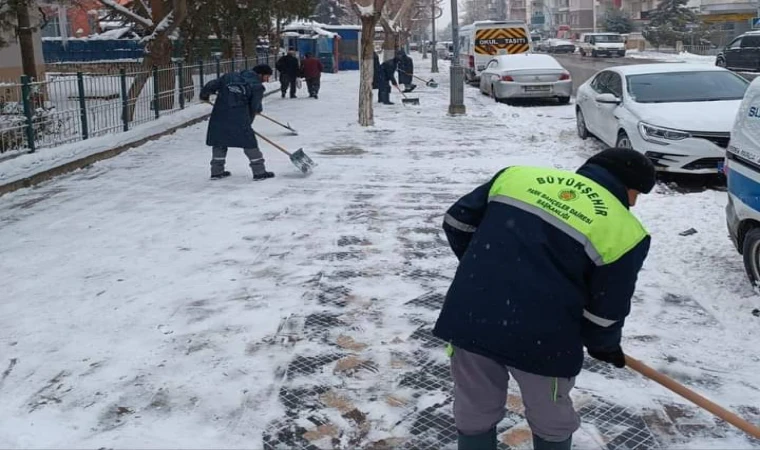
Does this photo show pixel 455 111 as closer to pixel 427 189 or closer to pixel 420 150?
pixel 420 150

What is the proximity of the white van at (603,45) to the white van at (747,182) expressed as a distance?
47907 mm

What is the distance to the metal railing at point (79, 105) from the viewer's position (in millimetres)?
9898

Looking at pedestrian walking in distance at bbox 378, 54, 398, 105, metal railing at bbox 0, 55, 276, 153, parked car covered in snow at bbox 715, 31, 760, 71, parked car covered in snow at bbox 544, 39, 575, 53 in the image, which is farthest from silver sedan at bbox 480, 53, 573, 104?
parked car covered in snow at bbox 544, 39, 575, 53

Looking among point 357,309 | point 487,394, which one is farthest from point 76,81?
point 487,394

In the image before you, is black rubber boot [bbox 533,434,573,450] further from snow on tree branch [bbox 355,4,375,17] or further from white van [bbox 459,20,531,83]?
white van [bbox 459,20,531,83]

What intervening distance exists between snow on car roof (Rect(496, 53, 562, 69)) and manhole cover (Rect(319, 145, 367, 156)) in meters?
8.36

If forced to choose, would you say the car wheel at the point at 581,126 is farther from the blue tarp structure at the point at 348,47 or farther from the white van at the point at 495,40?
the blue tarp structure at the point at 348,47

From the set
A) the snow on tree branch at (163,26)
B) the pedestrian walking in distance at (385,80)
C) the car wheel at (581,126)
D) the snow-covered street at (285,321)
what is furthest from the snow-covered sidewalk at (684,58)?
the snow-covered street at (285,321)

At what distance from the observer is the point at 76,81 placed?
1120cm

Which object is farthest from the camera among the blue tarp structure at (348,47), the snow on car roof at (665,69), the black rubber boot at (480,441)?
the blue tarp structure at (348,47)

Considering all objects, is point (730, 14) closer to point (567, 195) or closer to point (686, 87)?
point (686, 87)

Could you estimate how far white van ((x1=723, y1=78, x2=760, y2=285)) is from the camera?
17.6 feet

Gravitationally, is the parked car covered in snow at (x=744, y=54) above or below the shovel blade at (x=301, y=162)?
above

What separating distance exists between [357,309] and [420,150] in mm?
7260
